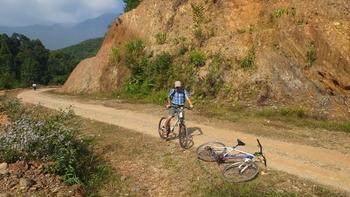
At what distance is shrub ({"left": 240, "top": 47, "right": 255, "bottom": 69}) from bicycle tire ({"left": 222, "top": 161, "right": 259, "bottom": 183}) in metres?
11.4

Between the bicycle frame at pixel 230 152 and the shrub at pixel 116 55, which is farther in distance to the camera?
the shrub at pixel 116 55

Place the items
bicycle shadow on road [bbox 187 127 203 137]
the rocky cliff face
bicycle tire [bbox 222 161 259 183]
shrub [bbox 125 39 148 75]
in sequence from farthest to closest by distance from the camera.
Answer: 1. shrub [bbox 125 39 148 75]
2. the rocky cliff face
3. bicycle shadow on road [bbox 187 127 203 137]
4. bicycle tire [bbox 222 161 259 183]

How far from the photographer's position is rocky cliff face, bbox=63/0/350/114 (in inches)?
795

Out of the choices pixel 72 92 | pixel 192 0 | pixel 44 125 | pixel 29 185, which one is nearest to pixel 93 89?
pixel 72 92

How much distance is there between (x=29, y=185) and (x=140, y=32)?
22.8 m

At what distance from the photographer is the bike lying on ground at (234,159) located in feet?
36.5

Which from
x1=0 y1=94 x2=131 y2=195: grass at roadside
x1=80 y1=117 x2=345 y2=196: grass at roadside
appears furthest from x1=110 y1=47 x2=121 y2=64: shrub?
x1=0 y1=94 x2=131 y2=195: grass at roadside

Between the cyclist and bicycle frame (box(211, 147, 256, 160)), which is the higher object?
the cyclist

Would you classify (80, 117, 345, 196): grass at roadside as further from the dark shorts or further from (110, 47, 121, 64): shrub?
(110, 47, 121, 64): shrub

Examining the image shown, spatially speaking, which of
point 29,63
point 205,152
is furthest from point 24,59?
point 205,152

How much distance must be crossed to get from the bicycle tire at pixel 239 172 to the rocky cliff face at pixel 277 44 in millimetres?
8889

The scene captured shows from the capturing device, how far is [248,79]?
21766mm

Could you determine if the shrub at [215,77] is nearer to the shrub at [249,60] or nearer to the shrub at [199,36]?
the shrub at [249,60]

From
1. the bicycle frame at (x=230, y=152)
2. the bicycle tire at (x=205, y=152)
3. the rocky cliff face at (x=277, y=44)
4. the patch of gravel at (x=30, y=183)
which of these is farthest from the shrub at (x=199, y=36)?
the patch of gravel at (x=30, y=183)
